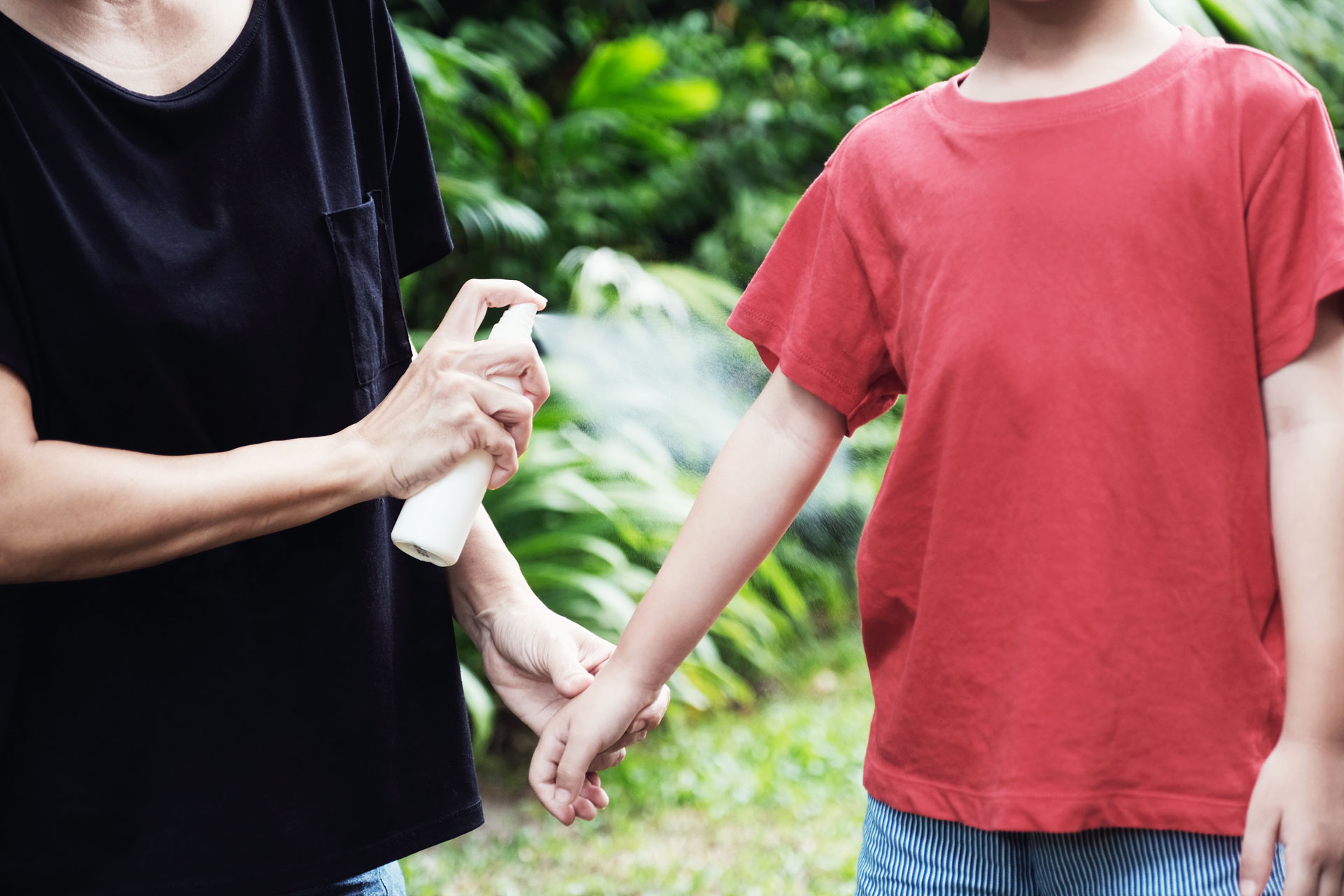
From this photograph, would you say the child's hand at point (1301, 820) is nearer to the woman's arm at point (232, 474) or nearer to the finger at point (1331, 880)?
the finger at point (1331, 880)

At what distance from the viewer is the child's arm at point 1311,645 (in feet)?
2.75

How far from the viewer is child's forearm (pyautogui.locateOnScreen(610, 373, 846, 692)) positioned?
1.08 meters

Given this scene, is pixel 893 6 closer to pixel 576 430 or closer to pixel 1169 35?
pixel 576 430

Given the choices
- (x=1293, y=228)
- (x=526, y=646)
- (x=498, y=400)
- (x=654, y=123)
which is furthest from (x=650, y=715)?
(x=654, y=123)

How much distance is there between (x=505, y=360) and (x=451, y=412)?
3.0 inches

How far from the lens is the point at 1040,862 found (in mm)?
948

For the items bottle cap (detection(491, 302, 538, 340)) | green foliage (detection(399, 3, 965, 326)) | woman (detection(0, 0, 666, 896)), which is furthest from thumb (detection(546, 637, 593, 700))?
green foliage (detection(399, 3, 965, 326))

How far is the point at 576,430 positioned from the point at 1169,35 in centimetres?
265

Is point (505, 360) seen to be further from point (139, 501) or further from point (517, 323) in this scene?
point (139, 501)

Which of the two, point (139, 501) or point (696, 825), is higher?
point (139, 501)

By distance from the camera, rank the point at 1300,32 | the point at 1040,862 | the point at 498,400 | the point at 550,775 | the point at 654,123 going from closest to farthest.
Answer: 1. the point at 1040,862
2. the point at 498,400
3. the point at 550,775
4. the point at 1300,32
5. the point at 654,123

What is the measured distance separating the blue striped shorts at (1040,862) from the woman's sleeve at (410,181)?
0.69 metres

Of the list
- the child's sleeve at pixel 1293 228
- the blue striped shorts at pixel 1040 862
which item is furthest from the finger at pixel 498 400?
the child's sleeve at pixel 1293 228

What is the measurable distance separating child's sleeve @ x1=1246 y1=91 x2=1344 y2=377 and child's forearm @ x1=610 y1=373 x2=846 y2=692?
0.37 meters
